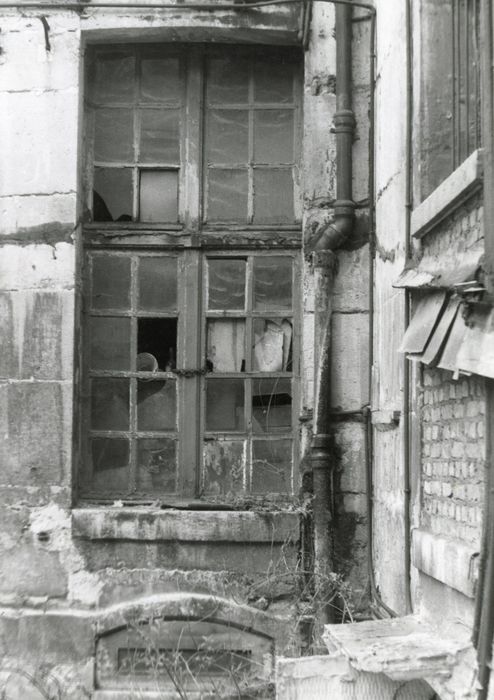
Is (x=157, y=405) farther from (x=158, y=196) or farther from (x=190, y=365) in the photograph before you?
(x=158, y=196)

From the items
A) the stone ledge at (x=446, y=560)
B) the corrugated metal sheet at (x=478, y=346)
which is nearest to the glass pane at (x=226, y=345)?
the stone ledge at (x=446, y=560)

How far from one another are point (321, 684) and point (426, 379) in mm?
1360

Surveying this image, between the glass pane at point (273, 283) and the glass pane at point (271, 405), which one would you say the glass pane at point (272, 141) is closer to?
the glass pane at point (273, 283)

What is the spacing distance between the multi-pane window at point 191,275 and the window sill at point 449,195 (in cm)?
161

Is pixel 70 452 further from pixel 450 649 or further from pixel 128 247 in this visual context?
pixel 450 649

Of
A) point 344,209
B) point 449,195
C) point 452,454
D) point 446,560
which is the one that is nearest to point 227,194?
point 344,209

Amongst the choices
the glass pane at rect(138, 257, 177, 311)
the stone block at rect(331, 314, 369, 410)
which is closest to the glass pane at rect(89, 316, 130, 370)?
the glass pane at rect(138, 257, 177, 311)

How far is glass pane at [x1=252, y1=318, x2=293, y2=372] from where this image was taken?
5793 mm

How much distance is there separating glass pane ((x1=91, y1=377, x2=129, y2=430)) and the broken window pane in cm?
18

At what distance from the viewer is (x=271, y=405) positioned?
5.78m

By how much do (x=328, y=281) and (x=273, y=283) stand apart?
17.4 inches

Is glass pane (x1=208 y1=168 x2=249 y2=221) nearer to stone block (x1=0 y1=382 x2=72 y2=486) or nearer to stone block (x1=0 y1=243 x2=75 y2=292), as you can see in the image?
stone block (x1=0 y1=243 x2=75 y2=292)

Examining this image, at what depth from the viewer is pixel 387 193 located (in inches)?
200

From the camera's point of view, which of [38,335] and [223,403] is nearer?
[38,335]
